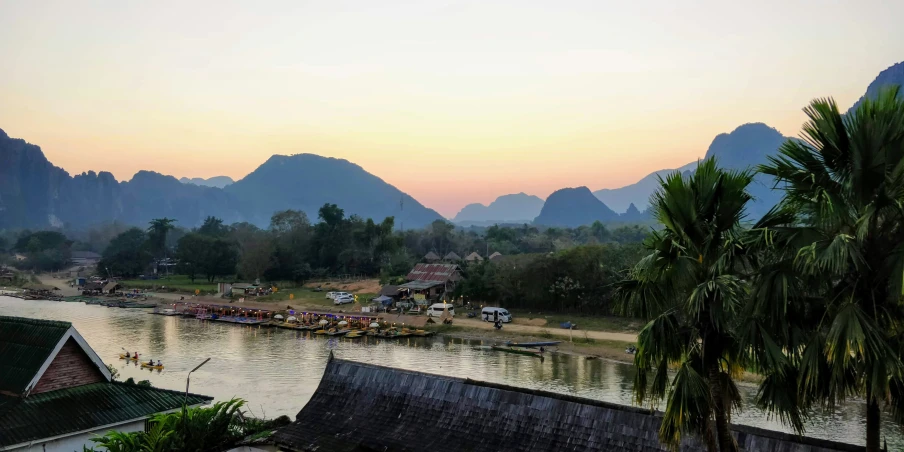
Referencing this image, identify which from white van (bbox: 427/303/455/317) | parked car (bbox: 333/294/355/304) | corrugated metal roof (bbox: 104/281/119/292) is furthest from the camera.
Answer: corrugated metal roof (bbox: 104/281/119/292)

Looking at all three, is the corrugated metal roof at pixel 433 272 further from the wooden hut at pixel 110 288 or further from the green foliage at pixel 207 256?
the wooden hut at pixel 110 288

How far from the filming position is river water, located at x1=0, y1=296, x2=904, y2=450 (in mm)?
23184

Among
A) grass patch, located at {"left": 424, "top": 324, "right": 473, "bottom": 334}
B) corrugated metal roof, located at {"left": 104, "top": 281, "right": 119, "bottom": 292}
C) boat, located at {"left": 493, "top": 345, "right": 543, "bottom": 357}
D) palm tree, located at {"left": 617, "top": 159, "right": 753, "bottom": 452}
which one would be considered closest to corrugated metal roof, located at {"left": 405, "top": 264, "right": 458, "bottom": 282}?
grass patch, located at {"left": 424, "top": 324, "right": 473, "bottom": 334}

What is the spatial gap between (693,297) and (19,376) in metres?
13.1

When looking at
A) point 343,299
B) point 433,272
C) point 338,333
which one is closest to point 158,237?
point 343,299

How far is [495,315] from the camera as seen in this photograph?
147 feet

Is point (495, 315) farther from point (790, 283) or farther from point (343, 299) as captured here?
point (790, 283)

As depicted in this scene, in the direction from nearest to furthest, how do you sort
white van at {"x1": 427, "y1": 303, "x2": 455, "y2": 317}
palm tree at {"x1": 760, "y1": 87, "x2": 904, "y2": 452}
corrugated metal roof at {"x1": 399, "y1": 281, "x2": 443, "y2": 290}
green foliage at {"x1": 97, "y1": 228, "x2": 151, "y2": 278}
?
palm tree at {"x1": 760, "y1": 87, "x2": 904, "y2": 452} < white van at {"x1": 427, "y1": 303, "x2": 455, "y2": 317} < corrugated metal roof at {"x1": 399, "y1": 281, "x2": 443, "y2": 290} < green foliage at {"x1": 97, "y1": 228, "x2": 151, "y2": 278}

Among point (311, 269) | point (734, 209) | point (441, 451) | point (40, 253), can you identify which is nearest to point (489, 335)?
point (441, 451)

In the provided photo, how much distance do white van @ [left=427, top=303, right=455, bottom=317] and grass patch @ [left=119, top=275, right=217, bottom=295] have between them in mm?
34668

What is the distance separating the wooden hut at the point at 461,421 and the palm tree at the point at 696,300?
104 inches

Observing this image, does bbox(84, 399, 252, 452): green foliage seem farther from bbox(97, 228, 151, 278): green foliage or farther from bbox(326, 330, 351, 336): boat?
bbox(97, 228, 151, 278): green foliage

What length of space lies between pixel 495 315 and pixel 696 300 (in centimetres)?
3912

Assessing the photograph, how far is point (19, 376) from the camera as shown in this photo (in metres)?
12.2
